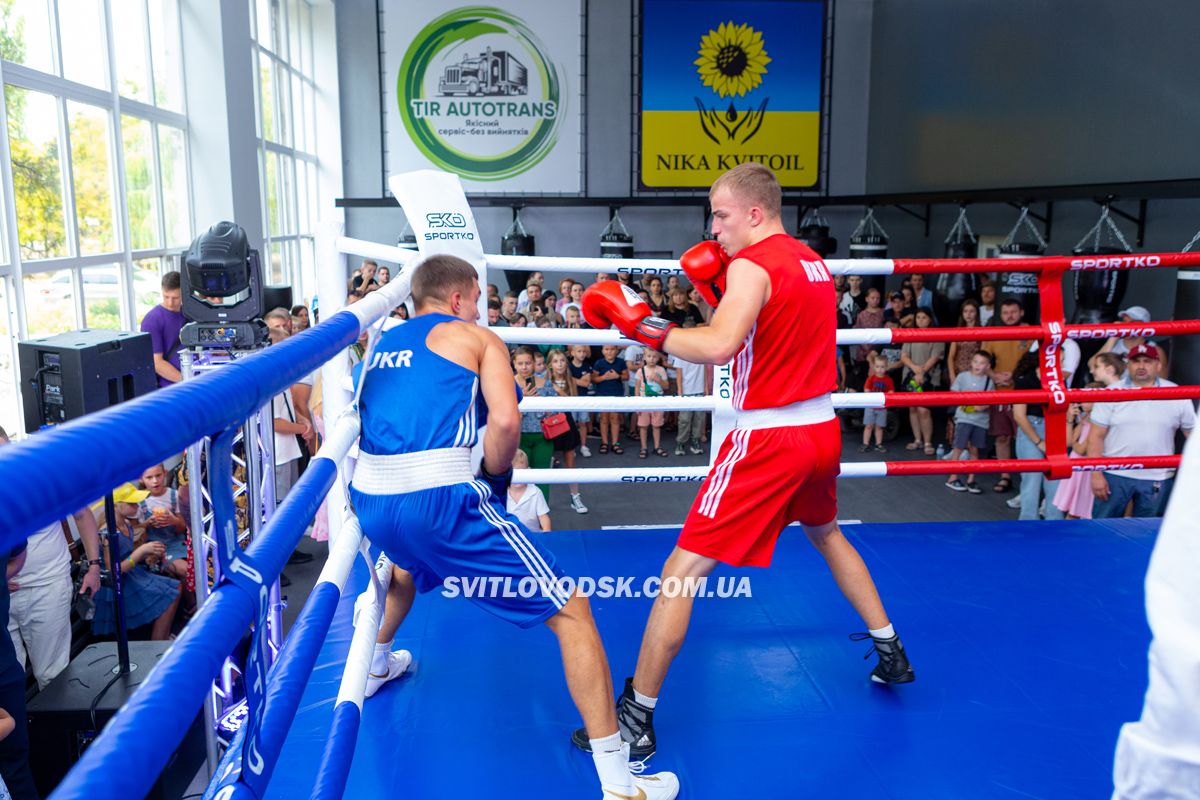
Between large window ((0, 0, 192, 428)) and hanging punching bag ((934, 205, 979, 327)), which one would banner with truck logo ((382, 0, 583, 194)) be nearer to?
large window ((0, 0, 192, 428))

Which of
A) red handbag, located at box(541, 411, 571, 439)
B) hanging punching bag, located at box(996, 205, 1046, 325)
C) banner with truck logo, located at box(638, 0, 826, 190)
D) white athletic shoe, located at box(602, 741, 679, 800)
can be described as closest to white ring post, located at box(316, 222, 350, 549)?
white athletic shoe, located at box(602, 741, 679, 800)

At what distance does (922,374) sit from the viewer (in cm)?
744

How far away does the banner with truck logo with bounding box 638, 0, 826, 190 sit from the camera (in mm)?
12195

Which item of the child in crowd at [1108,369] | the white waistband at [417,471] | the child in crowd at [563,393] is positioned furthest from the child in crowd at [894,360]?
the white waistband at [417,471]

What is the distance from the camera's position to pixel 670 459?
7363 millimetres

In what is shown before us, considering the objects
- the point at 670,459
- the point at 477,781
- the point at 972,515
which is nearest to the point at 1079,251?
the point at 972,515

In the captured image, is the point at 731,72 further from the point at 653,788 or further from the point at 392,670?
the point at 653,788

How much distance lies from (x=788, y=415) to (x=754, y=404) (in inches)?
2.9

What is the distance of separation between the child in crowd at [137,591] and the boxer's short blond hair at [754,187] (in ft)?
9.13

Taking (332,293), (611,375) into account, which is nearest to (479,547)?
(332,293)

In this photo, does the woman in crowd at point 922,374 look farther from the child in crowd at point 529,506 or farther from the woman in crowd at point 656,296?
the child in crowd at point 529,506

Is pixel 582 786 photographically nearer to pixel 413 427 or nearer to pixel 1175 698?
pixel 413 427

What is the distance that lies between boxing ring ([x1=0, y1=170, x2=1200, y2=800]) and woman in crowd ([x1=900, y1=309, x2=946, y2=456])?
4470mm

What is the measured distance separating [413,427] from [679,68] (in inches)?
459
